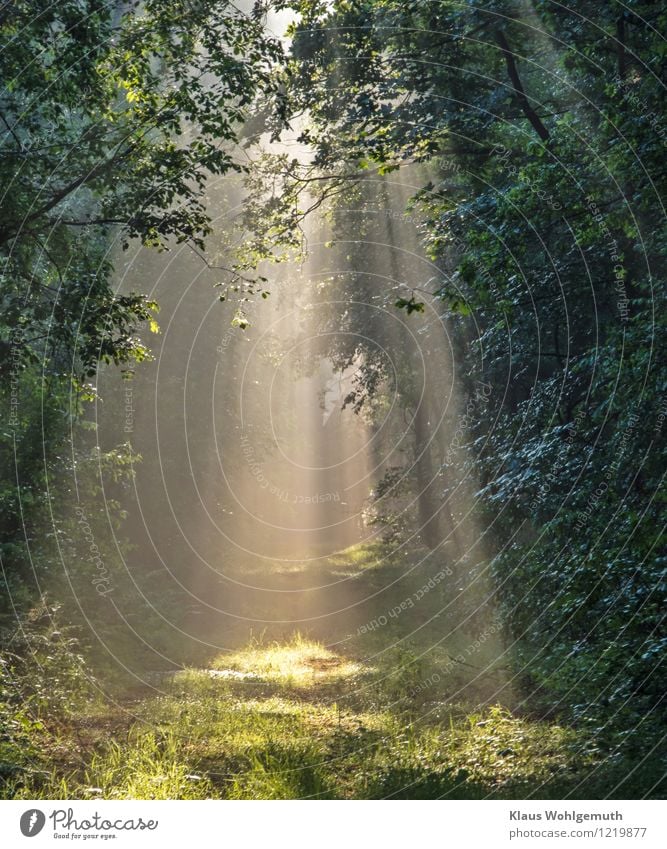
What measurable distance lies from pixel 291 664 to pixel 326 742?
275 inches

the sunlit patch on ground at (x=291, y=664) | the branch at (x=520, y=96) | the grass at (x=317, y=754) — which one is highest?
the branch at (x=520, y=96)

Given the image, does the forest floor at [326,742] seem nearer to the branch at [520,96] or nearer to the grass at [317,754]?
the grass at [317,754]

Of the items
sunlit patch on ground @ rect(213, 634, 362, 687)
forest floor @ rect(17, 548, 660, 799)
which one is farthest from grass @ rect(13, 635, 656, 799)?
sunlit patch on ground @ rect(213, 634, 362, 687)

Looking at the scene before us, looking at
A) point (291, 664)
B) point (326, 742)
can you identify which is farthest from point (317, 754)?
point (291, 664)

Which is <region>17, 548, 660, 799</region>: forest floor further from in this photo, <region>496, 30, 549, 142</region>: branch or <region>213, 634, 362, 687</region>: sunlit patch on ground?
<region>496, 30, 549, 142</region>: branch

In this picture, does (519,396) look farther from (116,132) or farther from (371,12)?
(116,132)

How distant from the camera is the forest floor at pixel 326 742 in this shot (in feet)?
25.8

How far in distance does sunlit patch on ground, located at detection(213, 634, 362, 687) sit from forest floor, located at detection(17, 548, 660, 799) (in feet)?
0.38

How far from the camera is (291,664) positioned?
1700cm

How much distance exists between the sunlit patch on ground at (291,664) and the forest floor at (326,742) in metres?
0.11

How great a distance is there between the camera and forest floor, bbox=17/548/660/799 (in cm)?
787

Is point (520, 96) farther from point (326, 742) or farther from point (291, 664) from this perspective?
point (291, 664)

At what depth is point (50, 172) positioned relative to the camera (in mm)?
11242

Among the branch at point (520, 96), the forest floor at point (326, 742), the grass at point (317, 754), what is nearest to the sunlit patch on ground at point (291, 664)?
the forest floor at point (326, 742)
